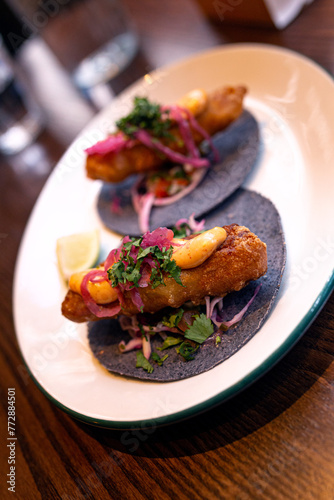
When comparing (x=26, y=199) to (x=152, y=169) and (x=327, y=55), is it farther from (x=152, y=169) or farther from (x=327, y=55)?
(x=327, y=55)

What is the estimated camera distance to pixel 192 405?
219cm

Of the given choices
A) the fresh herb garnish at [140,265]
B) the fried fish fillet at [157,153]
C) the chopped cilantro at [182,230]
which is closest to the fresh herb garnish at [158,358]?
the fresh herb garnish at [140,265]

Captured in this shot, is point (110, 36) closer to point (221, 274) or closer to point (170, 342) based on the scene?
point (221, 274)

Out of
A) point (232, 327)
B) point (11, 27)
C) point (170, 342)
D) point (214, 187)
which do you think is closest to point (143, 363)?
point (170, 342)

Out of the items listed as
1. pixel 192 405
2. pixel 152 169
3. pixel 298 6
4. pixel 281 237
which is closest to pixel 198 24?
pixel 298 6

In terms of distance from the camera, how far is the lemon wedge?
361cm

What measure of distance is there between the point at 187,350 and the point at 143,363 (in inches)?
12.4

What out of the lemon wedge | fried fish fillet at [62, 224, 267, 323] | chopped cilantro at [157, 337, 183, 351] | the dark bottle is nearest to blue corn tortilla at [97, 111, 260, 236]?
the lemon wedge

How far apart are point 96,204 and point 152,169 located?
649mm

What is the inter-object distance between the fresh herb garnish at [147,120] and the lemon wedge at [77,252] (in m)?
0.98

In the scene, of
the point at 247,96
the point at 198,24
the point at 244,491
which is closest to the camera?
the point at 244,491

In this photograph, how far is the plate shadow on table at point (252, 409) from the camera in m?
2.22

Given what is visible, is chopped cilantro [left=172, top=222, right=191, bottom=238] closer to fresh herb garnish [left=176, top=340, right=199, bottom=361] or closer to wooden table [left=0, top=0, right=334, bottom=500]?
fresh herb garnish [left=176, top=340, right=199, bottom=361]

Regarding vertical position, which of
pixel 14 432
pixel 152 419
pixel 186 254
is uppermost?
pixel 186 254
